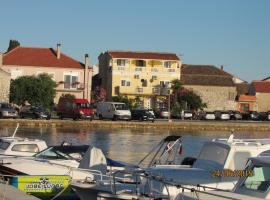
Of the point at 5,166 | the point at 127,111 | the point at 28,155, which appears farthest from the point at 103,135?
the point at 5,166

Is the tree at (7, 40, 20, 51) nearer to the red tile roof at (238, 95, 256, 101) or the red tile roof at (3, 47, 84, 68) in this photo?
the red tile roof at (3, 47, 84, 68)

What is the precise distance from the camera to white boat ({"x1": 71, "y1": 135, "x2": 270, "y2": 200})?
1546 centimetres

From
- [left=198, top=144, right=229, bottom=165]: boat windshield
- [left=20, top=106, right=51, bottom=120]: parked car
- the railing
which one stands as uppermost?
the railing

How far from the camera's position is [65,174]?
18.9 m

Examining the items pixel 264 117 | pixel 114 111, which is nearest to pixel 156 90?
pixel 264 117

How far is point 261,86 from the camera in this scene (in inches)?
4122

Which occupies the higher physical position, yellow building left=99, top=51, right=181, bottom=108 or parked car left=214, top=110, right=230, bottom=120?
yellow building left=99, top=51, right=181, bottom=108

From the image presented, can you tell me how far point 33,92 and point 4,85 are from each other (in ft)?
12.7

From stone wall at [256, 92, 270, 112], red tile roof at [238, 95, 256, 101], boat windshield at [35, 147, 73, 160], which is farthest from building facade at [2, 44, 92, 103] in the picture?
boat windshield at [35, 147, 73, 160]

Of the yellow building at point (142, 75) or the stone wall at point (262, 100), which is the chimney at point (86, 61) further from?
the stone wall at point (262, 100)

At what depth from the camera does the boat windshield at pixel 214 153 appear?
17.6 m

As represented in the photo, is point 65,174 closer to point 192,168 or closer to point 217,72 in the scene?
point 192,168

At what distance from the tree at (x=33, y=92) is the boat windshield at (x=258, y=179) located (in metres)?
67.1

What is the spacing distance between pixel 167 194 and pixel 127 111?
175ft
